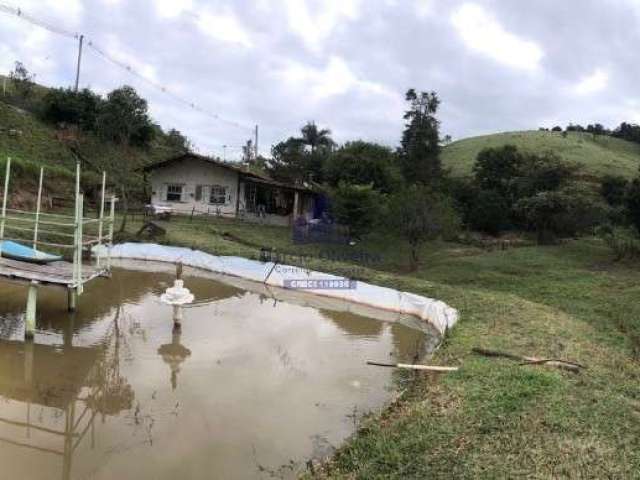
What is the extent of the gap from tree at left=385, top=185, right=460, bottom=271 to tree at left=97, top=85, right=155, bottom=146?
2082 cm

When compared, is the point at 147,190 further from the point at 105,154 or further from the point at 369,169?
the point at 369,169

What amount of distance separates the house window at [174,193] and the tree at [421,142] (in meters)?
14.3

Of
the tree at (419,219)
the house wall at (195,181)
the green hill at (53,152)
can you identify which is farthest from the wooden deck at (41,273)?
the house wall at (195,181)

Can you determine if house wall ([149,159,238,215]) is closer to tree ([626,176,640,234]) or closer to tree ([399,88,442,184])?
tree ([399,88,442,184])

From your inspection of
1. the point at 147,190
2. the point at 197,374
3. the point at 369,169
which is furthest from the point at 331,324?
the point at 147,190

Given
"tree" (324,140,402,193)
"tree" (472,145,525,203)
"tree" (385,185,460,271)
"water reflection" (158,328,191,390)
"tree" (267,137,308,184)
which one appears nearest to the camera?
"water reflection" (158,328,191,390)

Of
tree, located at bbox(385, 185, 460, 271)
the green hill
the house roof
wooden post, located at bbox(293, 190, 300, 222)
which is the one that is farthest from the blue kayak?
wooden post, located at bbox(293, 190, 300, 222)

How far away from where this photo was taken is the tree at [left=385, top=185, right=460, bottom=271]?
19516mm

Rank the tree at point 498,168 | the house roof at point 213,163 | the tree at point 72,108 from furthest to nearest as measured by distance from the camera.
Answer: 1. the tree at point 498,168
2. the tree at point 72,108
3. the house roof at point 213,163

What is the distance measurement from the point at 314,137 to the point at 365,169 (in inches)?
725

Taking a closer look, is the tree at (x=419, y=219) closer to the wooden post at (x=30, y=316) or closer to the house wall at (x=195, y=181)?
the house wall at (x=195, y=181)

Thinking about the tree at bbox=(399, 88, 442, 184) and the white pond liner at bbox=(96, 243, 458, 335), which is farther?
the tree at bbox=(399, 88, 442, 184)

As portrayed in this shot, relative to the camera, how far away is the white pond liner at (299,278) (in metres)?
12.8

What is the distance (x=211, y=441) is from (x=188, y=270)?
1144cm
